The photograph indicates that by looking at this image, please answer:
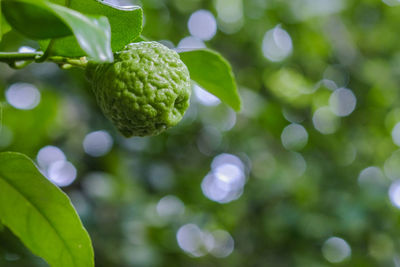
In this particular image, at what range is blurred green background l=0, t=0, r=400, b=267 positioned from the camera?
2318 mm

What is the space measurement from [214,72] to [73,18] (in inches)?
15.6

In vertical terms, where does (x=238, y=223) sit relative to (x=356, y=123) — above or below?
below

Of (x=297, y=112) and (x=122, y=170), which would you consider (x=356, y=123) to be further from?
(x=122, y=170)

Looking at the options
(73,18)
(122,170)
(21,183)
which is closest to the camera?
(73,18)

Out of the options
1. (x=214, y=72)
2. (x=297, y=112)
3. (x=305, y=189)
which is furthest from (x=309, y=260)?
(x=214, y=72)

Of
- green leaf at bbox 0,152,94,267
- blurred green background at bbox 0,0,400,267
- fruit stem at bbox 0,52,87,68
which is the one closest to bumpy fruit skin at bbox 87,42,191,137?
fruit stem at bbox 0,52,87,68

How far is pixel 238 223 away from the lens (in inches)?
117

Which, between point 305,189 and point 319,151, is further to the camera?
point 319,151

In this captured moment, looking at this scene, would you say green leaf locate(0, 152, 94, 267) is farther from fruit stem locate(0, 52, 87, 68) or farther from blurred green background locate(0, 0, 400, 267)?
blurred green background locate(0, 0, 400, 267)

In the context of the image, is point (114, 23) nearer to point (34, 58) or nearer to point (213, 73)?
point (34, 58)

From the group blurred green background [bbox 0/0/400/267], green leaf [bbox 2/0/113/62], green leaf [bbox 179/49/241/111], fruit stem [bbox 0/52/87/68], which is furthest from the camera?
blurred green background [bbox 0/0/400/267]

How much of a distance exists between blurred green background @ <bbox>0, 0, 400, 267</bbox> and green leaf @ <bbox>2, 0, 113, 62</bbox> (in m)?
1.45

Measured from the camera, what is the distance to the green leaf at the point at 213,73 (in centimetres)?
90

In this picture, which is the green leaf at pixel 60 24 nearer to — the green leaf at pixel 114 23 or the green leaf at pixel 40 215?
the green leaf at pixel 114 23
